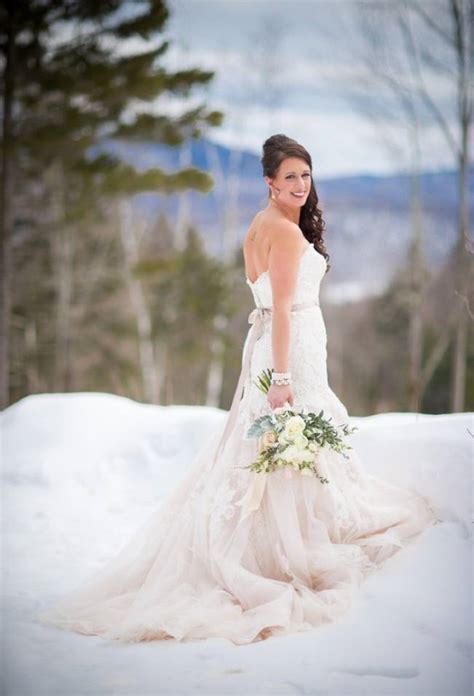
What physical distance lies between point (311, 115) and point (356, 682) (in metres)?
12.8

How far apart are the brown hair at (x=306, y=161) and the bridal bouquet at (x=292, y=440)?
0.74m

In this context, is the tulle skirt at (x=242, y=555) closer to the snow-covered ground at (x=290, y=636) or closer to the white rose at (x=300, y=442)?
the snow-covered ground at (x=290, y=636)

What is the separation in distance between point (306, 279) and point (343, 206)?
51.9 ft

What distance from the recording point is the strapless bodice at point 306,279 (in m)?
2.81

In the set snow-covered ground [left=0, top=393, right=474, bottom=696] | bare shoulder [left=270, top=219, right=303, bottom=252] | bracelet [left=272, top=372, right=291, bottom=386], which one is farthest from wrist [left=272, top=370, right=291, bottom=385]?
snow-covered ground [left=0, top=393, right=474, bottom=696]

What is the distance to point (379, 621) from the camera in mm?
2383

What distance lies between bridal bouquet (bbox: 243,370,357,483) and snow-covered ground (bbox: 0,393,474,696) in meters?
0.52

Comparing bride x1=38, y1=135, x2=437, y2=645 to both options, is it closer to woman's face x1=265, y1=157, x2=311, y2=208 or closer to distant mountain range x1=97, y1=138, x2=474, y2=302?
woman's face x1=265, y1=157, x2=311, y2=208

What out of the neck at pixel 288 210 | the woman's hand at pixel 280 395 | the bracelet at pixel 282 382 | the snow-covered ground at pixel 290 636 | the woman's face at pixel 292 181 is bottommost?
the snow-covered ground at pixel 290 636

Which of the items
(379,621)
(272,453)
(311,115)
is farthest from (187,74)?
(379,621)

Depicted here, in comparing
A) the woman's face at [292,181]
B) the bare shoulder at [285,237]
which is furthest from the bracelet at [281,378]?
Result: the woman's face at [292,181]

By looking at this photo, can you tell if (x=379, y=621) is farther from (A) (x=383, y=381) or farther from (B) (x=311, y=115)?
(A) (x=383, y=381)

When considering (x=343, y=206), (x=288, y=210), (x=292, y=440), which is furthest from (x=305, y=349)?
(x=343, y=206)

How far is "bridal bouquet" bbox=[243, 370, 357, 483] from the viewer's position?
2.59 meters
